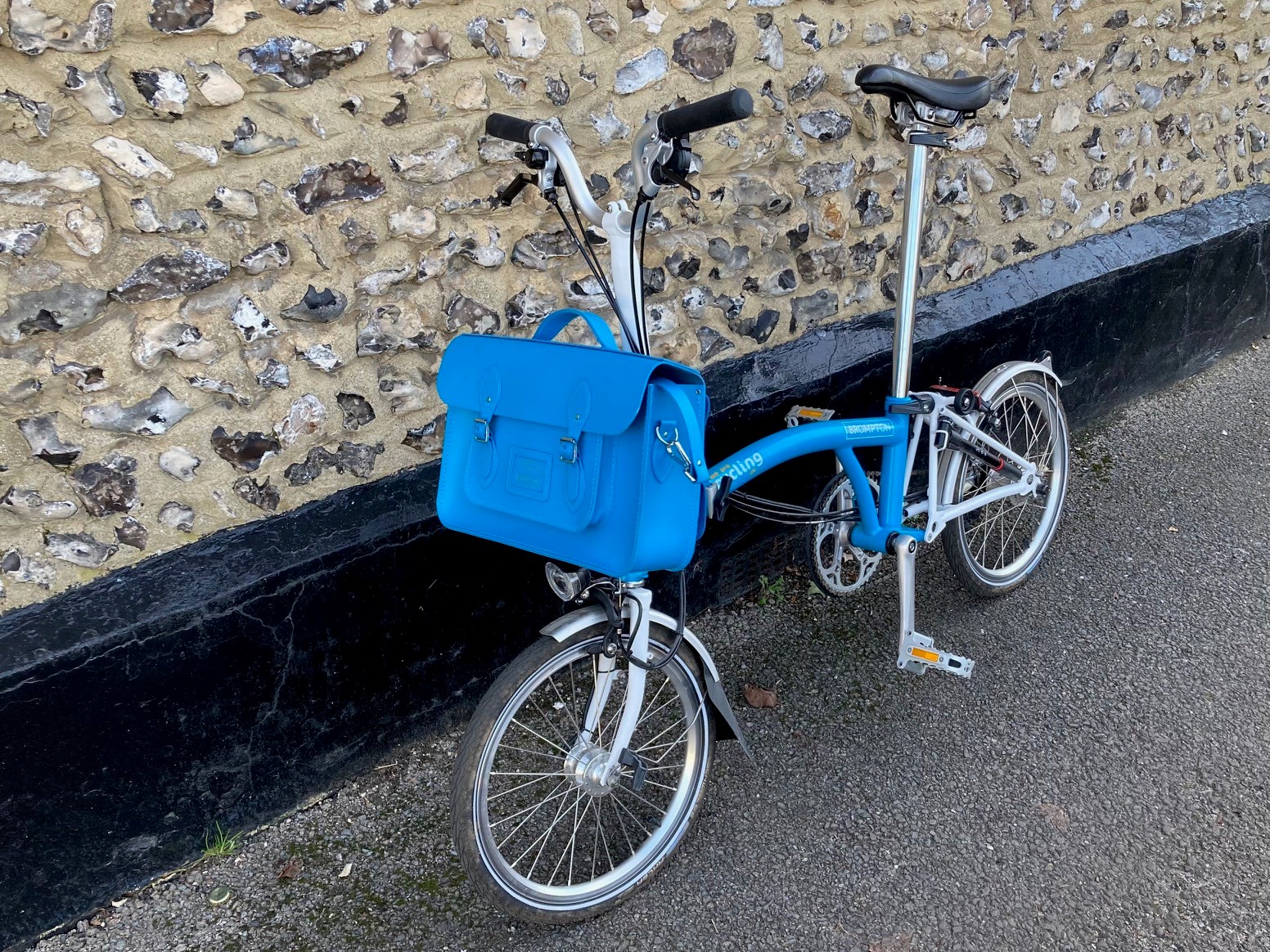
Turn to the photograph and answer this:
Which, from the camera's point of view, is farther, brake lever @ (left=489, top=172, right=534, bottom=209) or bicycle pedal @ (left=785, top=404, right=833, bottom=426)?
bicycle pedal @ (left=785, top=404, right=833, bottom=426)

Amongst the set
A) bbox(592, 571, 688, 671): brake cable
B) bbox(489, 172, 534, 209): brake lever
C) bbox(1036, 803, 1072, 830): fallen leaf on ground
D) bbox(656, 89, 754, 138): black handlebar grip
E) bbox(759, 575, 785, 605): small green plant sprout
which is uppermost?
bbox(656, 89, 754, 138): black handlebar grip

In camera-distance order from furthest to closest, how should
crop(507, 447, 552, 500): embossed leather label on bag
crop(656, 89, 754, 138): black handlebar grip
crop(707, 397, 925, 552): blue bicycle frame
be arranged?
crop(707, 397, 925, 552): blue bicycle frame < crop(507, 447, 552, 500): embossed leather label on bag < crop(656, 89, 754, 138): black handlebar grip

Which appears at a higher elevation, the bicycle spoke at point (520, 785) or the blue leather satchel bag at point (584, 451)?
the blue leather satchel bag at point (584, 451)

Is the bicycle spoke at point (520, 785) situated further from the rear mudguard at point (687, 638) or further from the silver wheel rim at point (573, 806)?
the rear mudguard at point (687, 638)

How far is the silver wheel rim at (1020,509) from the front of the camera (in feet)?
10.5

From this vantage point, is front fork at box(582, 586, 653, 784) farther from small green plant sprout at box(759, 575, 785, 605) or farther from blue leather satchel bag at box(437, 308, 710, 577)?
small green plant sprout at box(759, 575, 785, 605)

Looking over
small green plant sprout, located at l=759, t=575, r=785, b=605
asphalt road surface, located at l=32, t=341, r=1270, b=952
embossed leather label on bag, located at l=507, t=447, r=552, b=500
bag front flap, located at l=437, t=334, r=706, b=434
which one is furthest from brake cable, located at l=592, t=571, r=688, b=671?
small green plant sprout, located at l=759, t=575, r=785, b=605

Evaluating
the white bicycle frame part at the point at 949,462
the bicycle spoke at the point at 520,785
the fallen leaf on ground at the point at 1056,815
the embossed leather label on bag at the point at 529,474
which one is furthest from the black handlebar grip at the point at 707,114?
the fallen leaf on ground at the point at 1056,815

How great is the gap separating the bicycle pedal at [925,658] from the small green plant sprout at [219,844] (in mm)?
1787

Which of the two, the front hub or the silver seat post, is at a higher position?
the silver seat post

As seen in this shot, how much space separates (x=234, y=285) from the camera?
6.98 feet

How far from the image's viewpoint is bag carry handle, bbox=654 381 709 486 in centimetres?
171

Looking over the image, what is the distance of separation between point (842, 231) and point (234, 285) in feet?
6.47

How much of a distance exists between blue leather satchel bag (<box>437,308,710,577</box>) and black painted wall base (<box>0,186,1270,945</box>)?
0.59m
